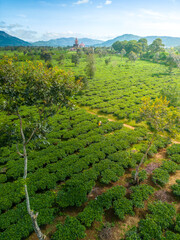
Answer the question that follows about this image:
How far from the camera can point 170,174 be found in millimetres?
18656

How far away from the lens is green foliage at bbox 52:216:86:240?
1130 cm

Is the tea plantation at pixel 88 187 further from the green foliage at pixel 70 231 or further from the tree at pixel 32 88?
the tree at pixel 32 88

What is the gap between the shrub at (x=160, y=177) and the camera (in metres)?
16.8

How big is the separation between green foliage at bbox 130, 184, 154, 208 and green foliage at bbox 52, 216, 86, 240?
5983mm

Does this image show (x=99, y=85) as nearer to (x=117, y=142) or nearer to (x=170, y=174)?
(x=117, y=142)

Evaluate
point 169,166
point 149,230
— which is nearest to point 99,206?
point 149,230

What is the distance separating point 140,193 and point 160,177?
3927 mm

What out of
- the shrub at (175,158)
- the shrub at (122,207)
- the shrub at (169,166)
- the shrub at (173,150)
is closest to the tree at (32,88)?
the shrub at (122,207)

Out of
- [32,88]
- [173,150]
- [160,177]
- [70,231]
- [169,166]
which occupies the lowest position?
[70,231]

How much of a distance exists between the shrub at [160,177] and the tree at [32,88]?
45.0ft

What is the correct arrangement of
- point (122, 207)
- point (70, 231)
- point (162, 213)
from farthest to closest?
point (122, 207)
point (162, 213)
point (70, 231)

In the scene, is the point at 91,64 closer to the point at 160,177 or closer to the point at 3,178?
the point at 160,177

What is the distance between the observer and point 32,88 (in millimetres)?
9844

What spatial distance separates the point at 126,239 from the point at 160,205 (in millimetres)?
5040
